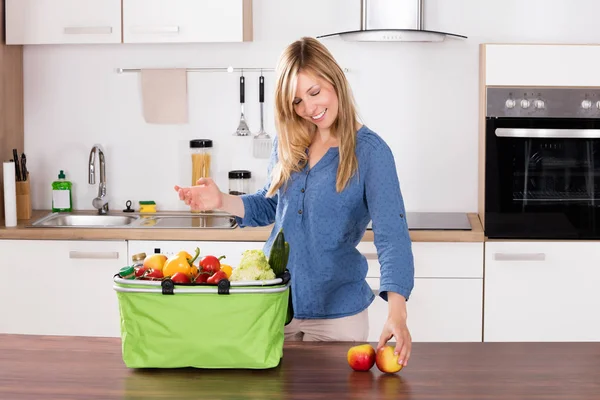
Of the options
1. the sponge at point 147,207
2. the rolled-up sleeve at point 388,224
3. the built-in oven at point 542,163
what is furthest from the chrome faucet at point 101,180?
the rolled-up sleeve at point 388,224

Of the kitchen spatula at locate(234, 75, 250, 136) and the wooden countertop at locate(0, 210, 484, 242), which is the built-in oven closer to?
the wooden countertop at locate(0, 210, 484, 242)

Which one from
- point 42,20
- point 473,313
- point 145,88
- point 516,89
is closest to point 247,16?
point 145,88

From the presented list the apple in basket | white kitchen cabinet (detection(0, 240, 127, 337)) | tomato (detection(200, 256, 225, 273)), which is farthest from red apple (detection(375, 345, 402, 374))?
white kitchen cabinet (detection(0, 240, 127, 337))

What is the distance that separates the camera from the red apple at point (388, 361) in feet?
6.28

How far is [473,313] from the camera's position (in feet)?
11.9

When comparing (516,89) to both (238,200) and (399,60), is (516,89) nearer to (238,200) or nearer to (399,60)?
(399,60)

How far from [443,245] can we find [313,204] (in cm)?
134

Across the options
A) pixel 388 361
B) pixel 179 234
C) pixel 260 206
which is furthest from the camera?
pixel 179 234

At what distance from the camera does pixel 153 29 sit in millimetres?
3822

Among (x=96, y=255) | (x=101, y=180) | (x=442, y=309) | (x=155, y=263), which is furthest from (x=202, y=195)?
(x=101, y=180)

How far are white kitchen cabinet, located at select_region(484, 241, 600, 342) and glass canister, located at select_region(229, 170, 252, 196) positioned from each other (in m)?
1.15

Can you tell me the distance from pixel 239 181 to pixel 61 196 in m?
0.82

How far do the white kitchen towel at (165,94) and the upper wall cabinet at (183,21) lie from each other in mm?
285

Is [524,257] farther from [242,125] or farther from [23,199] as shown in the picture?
[23,199]
